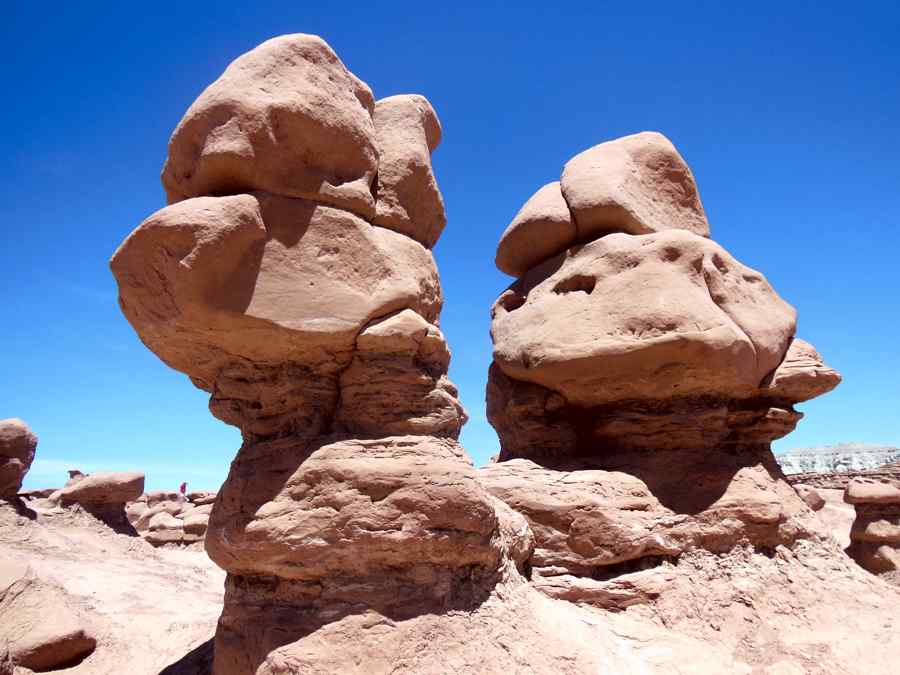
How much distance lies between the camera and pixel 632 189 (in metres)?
8.00

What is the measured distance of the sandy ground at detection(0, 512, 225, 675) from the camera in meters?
6.29

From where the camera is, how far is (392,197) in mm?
5285

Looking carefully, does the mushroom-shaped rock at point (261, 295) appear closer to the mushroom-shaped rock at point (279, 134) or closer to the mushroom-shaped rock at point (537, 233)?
the mushroom-shaped rock at point (279, 134)

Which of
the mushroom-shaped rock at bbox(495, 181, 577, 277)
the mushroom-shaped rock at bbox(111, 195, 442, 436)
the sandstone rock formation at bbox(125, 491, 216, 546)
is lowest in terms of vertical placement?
the sandstone rock formation at bbox(125, 491, 216, 546)

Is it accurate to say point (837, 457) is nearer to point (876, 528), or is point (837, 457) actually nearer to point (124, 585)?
point (876, 528)

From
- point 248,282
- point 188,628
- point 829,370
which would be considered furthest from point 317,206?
point 829,370

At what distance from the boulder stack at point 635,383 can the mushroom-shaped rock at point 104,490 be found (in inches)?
328

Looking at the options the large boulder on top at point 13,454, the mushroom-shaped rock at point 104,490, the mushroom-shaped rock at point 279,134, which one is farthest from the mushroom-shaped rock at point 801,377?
the large boulder on top at point 13,454

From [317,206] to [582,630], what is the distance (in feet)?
12.2

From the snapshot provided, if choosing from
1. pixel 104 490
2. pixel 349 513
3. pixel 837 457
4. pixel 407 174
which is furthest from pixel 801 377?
pixel 837 457

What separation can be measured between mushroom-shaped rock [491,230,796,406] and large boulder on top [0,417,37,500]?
29.7 ft

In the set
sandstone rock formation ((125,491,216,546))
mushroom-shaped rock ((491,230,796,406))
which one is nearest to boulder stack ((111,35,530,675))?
mushroom-shaped rock ((491,230,796,406))

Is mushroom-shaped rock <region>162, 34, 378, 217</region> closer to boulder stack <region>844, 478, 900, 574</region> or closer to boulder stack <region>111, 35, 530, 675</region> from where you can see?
boulder stack <region>111, 35, 530, 675</region>

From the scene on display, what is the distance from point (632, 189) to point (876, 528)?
737cm
